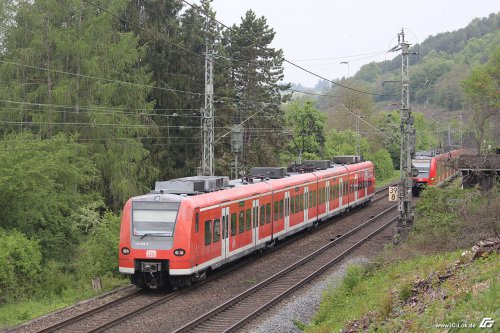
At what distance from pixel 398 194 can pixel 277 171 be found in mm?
5617

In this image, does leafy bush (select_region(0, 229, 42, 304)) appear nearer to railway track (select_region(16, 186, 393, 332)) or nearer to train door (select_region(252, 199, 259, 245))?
railway track (select_region(16, 186, 393, 332))

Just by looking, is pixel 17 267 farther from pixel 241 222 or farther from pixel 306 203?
pixel 306 203

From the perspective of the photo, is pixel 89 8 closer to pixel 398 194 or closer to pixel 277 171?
pixel 277 171

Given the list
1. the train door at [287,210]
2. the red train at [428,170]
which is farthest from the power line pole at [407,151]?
the red train at [428,170]

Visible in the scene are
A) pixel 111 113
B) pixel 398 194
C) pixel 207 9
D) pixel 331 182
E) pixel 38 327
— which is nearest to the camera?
pixel 38 327

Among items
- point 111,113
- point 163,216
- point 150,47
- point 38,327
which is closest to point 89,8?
point 111,113

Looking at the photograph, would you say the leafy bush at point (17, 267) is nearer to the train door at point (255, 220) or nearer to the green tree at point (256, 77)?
the train door at point (255, 220)

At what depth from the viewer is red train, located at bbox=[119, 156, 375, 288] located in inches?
696

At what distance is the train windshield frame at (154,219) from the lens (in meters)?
17.8

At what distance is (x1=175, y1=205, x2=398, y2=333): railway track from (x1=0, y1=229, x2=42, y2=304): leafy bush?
584 centimetres

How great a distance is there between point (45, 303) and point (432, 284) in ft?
32.5

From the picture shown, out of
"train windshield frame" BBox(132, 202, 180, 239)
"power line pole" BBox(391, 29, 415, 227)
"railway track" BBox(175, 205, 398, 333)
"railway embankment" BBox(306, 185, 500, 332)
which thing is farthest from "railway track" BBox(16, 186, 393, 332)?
"power line pole" BBox(391, 29, 415, 227)

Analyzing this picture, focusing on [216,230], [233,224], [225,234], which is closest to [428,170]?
[233,224]

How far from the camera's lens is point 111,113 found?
35906 millimetres
